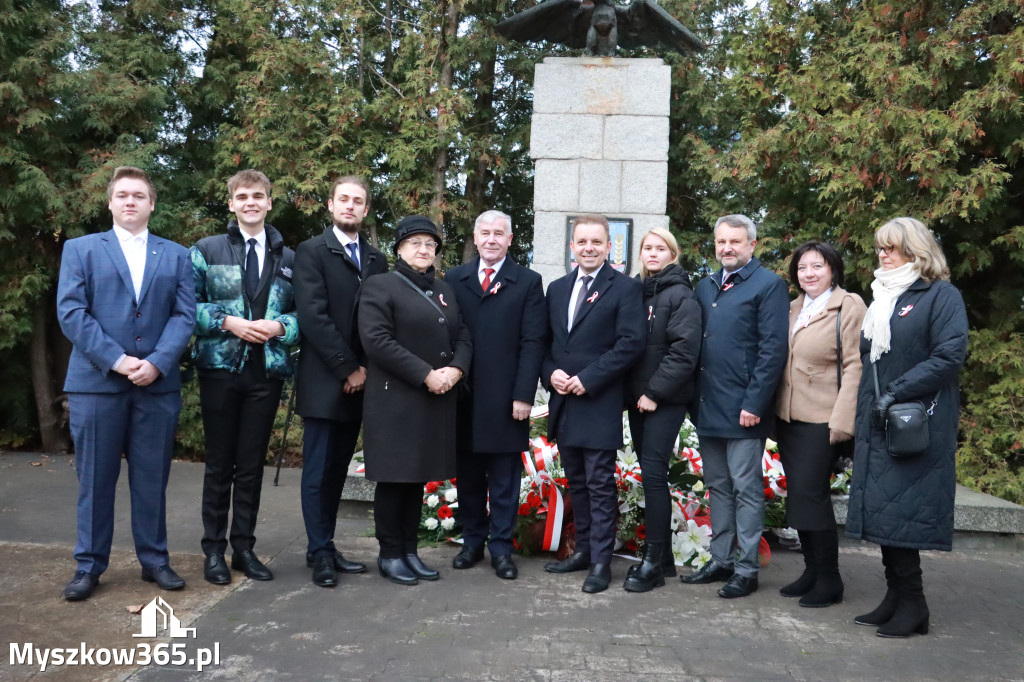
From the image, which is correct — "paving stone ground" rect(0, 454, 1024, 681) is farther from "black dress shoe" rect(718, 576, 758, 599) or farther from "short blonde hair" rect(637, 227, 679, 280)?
"short blonde hair" rect(637, 227, 679, 280)

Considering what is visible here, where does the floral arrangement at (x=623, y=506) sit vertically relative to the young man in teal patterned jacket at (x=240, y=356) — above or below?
below

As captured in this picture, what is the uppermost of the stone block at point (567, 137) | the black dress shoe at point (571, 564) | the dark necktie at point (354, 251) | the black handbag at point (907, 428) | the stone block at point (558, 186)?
the stone block at point (567, 137)

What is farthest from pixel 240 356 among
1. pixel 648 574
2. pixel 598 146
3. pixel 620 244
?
pixel 598 146

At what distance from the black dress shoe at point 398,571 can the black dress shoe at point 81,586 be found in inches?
49.6

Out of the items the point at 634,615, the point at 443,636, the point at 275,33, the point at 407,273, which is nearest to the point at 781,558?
the point at 634,615

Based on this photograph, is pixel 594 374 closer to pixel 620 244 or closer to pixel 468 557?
pixel 468 557

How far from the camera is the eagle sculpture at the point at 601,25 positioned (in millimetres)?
6695

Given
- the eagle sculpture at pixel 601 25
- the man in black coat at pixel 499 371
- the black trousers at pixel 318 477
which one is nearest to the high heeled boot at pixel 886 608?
the man in black coat at pixel 499 371

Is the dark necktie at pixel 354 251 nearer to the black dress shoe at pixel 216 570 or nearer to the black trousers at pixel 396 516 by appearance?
the black trousers at pixel 396 516

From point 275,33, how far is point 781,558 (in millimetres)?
8159

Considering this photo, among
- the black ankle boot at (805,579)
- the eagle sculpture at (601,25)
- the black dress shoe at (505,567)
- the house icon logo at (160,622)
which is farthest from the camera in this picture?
the eagle sculpture at (601,25)

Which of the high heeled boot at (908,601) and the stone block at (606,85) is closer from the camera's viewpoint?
the high heeled boot at (908,601)

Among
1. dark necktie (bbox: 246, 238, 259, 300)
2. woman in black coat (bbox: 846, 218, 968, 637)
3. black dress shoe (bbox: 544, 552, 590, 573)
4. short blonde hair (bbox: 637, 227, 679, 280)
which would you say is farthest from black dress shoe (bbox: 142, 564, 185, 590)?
woman in black coat (bbox: 846, 218, 968, 637)

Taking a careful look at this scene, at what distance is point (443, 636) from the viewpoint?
3473 millimetres
